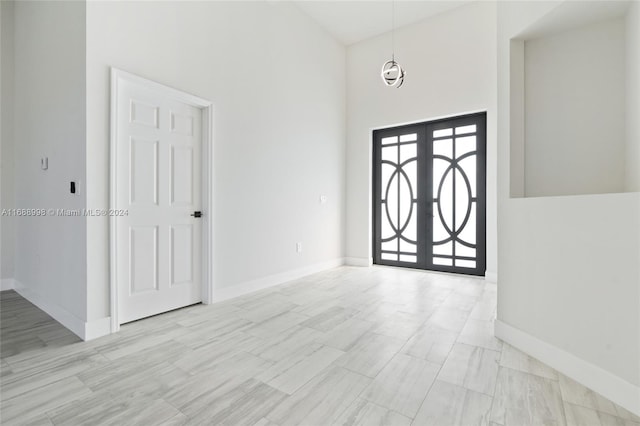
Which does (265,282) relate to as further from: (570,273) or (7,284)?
(7,284)

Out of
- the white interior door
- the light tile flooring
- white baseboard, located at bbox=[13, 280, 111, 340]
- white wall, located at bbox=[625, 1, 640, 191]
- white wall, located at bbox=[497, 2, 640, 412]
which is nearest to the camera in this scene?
the light tile flooring

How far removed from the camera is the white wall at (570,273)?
1601 millimetres

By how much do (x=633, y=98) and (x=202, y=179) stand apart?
3622 mm

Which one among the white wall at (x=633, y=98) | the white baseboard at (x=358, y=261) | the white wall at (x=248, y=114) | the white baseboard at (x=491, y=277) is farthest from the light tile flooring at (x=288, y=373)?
the white baseboard at (x=358, y=261)

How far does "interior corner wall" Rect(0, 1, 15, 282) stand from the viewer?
12.6ft

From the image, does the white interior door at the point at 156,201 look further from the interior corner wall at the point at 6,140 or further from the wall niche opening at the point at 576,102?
the wall niche opening at the point at 576,102

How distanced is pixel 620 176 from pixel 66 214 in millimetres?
4434

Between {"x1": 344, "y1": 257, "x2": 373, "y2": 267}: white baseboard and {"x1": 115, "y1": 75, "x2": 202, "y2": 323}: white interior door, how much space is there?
116 inches

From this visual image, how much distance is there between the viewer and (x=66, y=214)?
2.64 meters

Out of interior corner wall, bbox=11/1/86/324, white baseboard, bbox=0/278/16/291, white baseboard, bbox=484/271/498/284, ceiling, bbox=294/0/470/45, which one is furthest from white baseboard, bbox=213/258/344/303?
ceiling, bbox=294/0/470/45

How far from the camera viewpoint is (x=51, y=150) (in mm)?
2904

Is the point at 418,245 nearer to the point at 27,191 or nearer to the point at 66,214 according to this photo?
the point at 66,214

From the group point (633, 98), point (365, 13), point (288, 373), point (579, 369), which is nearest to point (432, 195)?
point (633, 98)

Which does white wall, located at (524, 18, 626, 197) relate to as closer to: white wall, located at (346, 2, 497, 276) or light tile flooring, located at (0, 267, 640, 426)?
light tile flooring, located at (0, 267, 640, 426)
